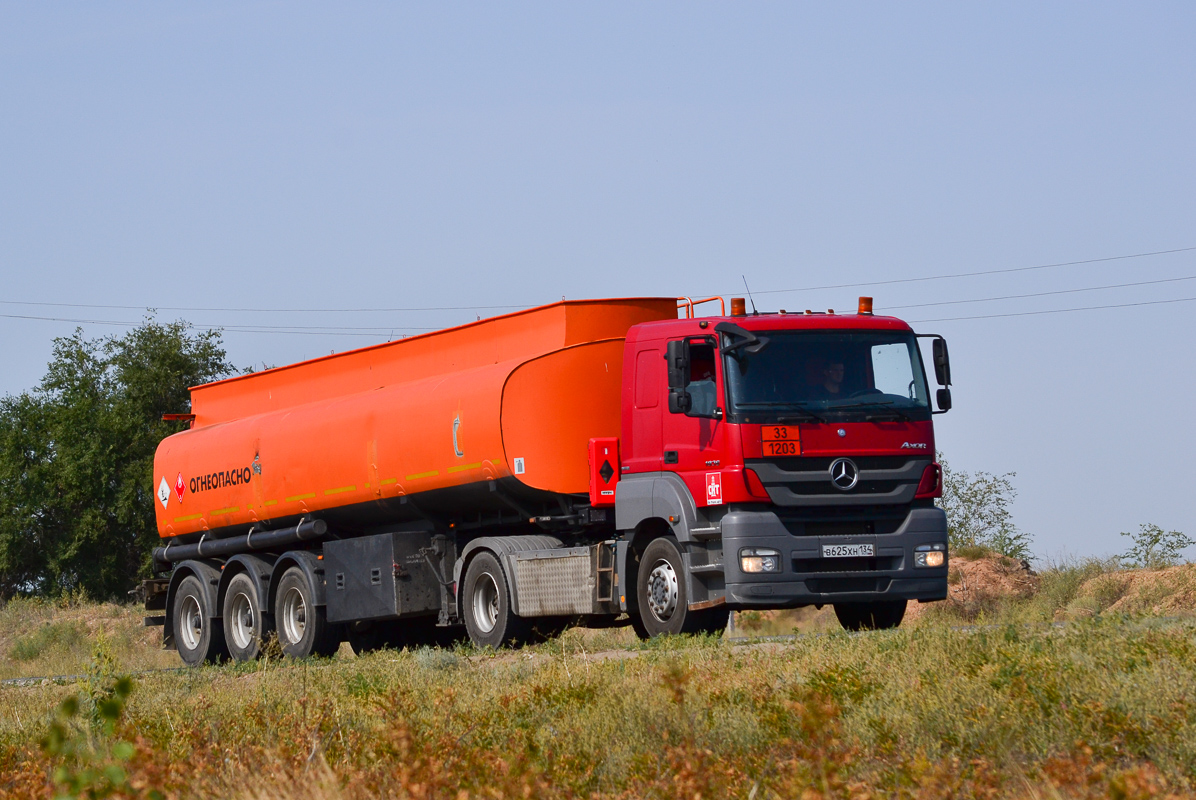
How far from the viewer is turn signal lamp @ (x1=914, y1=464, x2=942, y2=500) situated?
45.8ft

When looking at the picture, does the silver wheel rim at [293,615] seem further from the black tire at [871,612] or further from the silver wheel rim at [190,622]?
the black tire at [871,612]

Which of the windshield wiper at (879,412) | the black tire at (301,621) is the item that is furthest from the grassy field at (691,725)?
the black tire at (301,621)

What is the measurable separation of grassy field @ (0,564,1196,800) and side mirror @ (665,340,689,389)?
7.94 ft

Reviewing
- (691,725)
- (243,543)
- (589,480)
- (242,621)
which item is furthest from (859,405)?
(242,621)

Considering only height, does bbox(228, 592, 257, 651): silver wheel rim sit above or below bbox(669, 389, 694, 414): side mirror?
below

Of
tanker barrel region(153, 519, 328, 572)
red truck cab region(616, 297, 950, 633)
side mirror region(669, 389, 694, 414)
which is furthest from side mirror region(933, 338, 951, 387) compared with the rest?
tanker barrel region(153, 519, 328, 572)

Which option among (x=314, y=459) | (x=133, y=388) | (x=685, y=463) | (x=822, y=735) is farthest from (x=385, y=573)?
(x=133, y=388)

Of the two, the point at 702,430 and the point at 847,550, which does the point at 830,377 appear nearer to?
the point at 702,430

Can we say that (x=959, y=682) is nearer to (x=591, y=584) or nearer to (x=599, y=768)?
(x=599, y=768)

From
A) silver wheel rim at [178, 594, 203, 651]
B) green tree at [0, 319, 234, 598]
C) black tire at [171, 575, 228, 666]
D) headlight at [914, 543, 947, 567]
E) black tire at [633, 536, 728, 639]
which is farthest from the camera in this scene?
green tree at [0, 319, 234, 598]

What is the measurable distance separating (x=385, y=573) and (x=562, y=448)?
3.42 metres

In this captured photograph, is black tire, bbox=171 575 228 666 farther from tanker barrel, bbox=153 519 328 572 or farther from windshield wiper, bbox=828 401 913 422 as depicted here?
windshield wiper, bbox=828 401 913 422

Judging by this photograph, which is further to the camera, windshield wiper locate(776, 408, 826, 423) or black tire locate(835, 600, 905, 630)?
black tire locate(835, 600, 905, 630)

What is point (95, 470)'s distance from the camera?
147 feet
